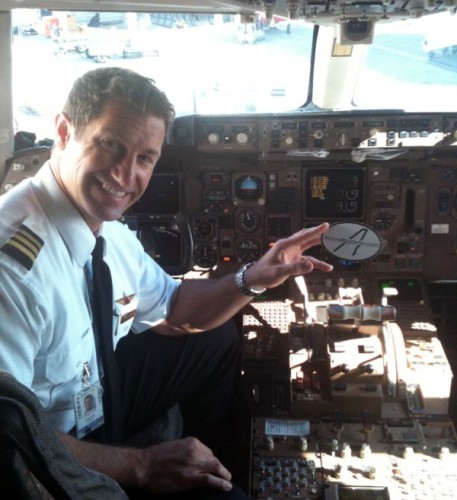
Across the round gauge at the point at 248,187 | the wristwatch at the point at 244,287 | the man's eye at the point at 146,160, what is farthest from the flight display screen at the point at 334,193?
the man's eye at the point at 146,160

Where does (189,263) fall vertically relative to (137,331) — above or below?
below

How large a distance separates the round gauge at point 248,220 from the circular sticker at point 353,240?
41 centimetres

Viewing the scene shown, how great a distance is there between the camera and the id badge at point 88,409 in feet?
6.10

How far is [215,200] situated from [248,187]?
0.68 ft

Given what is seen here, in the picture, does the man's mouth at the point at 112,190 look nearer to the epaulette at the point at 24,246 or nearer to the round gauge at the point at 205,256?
the epaulette at the point at 24,246

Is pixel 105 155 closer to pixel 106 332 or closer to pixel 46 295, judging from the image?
pixel 46 295

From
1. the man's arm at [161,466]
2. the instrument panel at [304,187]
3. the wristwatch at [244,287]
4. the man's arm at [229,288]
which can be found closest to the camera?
the man's arm at [161,466]

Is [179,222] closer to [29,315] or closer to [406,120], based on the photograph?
[406,120]

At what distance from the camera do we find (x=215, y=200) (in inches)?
144

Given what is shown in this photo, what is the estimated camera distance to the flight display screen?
3.56 m

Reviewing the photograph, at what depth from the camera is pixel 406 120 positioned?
3.38 metres

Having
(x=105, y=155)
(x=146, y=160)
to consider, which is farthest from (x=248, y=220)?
(x=105, y=155)

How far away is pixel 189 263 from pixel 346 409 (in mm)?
1322

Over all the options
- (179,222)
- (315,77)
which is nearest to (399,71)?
(315,77)
